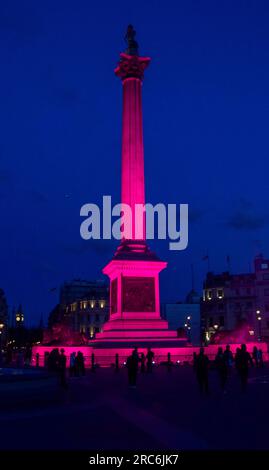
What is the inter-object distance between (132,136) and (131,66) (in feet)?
24.2

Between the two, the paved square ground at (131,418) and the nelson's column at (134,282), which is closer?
the paved square ground at (131,418)

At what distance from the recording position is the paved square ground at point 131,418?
10.2 metres

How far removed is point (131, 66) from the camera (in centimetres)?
5044

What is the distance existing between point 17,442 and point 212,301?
271ft

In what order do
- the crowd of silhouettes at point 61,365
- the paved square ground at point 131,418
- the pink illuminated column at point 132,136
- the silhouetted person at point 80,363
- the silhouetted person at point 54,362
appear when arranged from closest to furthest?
the paved square ground at point 131,418, the crowd of silhouettes at point 61,365, the silhouetted person at point 54,362, the silhouetted person at point 80,363, the pink illuminated column at point 132,136

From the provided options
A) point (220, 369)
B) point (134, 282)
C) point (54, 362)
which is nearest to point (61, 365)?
point (54, 362)

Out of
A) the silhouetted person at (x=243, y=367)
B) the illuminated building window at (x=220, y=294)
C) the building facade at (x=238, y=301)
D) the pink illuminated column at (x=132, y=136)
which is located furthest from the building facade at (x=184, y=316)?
the silhouetted person at (x=243, y=367)

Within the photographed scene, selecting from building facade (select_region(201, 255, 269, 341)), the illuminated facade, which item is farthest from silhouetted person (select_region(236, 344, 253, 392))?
the illuminated facade

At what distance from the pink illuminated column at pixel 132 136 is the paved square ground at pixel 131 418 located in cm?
2732

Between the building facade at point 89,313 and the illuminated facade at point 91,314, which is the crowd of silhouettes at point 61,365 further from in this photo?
the illuminated facade at point 91,314

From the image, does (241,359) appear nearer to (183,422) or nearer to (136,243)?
(183,422)

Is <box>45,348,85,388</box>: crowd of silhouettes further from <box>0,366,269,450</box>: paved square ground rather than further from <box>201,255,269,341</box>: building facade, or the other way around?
<box>201,255,269,341</box>: building facade

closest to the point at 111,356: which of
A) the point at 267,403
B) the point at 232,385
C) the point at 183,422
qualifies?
the point at 232,385

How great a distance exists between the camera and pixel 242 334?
4353cm
